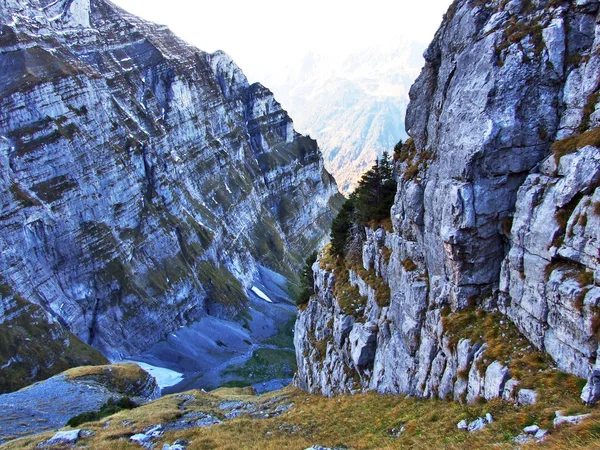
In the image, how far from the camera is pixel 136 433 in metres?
28.1

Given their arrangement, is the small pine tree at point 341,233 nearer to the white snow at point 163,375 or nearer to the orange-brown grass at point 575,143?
the orange-brown grass at point 575,143

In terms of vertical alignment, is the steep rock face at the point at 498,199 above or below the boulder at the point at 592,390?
above

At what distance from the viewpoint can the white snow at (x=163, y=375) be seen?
95.8m

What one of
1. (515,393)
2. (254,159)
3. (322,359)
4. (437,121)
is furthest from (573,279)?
(254,159)

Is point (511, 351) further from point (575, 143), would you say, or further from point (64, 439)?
point (64, 439)

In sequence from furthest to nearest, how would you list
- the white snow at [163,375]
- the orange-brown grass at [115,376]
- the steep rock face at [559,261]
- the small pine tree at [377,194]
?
the white snow at [163,375] < the orange-brown grass at [115,376] < the small pine tree at [377,194] < the steep rock face at [559,261]

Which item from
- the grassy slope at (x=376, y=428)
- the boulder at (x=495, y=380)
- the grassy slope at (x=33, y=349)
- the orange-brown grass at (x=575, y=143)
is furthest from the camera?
the grassy slope at (x=33, y=349)

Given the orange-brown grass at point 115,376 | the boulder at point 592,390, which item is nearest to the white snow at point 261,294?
the orange-brown grass at point 115,376

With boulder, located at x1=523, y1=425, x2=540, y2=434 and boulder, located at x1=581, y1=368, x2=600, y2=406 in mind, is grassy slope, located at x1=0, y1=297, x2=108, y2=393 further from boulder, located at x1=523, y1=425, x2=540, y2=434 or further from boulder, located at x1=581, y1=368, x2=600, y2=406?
boulder, located at x1=581, y1=368, x2=600, y2=406

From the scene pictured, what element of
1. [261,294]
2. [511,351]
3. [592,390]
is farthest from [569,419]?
[261,294]

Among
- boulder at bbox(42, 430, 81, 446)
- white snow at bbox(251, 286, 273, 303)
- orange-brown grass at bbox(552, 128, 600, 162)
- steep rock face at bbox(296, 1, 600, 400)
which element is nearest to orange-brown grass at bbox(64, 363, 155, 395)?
boulder at bbox(42, 430, 81, 446)

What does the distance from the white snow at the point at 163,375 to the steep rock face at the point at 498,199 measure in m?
78.3

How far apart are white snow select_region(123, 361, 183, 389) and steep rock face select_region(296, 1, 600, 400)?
78.3 m

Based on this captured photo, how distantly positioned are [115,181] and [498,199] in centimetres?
10588
